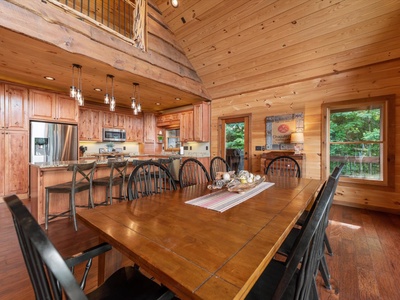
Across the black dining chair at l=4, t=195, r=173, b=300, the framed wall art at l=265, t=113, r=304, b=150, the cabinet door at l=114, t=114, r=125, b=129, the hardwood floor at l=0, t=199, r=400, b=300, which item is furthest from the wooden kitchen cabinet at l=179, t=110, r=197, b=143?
the black dining chair at l=4, t=195, r=173, b=300

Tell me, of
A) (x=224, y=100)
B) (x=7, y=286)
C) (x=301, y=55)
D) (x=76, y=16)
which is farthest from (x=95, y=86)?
(x=301, y=55)

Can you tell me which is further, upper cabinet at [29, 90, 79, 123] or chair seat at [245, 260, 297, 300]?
upper cabinet at [29, 90, 79, 123]

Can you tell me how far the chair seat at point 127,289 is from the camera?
83 centimetres

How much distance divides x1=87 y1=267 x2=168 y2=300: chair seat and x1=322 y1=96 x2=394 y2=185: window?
12.9 ft

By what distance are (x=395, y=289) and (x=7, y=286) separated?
3.12 meters

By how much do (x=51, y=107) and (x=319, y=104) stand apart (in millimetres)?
5886

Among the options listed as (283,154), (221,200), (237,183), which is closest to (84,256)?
(221,200)

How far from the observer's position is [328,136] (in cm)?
367

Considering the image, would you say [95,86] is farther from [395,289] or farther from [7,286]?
[395,289]

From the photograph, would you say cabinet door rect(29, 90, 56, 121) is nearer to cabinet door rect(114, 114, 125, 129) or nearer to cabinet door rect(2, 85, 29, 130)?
cabinet door rect(2, 85, 29, 130)

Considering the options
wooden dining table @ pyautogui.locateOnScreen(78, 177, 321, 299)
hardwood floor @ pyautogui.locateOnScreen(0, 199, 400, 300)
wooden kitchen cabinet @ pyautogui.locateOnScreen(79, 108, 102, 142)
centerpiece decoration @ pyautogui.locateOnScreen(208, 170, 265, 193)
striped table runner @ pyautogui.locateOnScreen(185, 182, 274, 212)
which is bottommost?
hardwood floor @ pyautogui.locateOnScreen(0, 199, 400, 300)

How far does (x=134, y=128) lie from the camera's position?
6.36 m

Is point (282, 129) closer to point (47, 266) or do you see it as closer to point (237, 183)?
point (237, 183)

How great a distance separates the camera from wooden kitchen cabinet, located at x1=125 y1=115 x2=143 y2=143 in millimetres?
6156
